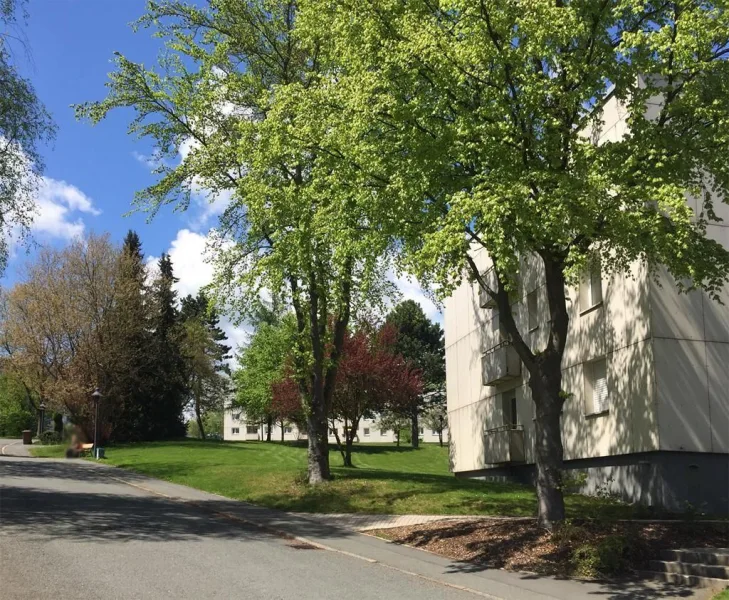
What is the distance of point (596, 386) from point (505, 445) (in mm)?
5262

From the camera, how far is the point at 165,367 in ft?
162

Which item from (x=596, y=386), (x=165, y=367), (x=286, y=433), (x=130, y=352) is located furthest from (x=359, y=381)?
(x=286, y=433)

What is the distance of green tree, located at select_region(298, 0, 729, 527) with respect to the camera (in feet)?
32.8

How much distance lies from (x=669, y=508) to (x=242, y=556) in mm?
9936

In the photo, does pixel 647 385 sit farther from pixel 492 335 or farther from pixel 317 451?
pixel 492 335

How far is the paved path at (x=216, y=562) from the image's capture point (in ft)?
29.1

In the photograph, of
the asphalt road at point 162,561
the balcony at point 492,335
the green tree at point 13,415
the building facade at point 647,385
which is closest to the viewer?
the asphalt road at point 162,561

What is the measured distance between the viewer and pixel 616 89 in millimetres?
11297

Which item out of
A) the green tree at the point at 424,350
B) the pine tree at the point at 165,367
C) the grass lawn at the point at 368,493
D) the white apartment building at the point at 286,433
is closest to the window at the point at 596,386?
the grass lawn at the point at 368,493

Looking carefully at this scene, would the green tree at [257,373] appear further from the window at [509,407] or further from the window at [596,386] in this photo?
the window at [596,386]

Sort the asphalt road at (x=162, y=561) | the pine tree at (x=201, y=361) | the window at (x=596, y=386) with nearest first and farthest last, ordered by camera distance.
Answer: the asphalt road at (x=162, y=561) → the window at (x=596, y=386) → the pine tree at (x=201, y=361)

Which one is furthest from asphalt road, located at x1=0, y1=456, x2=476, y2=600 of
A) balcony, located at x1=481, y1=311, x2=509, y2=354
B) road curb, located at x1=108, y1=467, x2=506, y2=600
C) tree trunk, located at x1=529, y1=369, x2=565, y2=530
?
balcony, located at x1=481, y1=311, x2=509, y2=354

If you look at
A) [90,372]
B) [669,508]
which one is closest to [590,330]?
[669,508]

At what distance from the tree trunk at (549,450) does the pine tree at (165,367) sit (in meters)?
37.2
